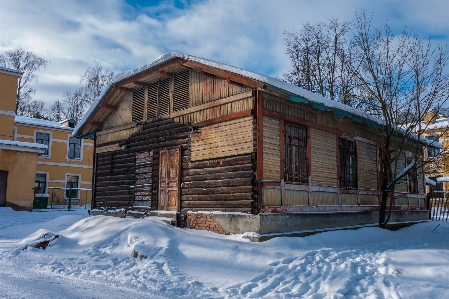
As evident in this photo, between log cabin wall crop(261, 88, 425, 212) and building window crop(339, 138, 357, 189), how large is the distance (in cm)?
19

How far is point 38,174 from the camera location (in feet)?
103

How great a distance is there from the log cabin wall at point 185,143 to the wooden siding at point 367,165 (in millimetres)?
5923

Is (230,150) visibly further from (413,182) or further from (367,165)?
(413,182)

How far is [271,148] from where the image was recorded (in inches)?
424

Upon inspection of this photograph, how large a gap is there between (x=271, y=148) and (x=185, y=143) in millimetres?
3057

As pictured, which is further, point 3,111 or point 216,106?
point 3,111

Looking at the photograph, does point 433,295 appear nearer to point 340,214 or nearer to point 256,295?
point 256,295

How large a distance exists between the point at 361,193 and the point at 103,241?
9252 millimetres

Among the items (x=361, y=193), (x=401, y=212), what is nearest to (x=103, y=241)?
(x=361, y=193)

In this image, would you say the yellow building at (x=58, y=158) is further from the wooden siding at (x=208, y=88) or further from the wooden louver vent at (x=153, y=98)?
the wooden siding at (x=208, y=88)

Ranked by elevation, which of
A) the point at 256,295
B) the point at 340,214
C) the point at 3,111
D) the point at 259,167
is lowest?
the point at 256,295

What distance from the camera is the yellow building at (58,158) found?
31.2 metres

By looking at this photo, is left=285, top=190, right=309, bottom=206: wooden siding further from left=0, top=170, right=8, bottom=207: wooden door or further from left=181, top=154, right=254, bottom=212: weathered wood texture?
left=0, top=170, right=8, bottom=207: wooden door

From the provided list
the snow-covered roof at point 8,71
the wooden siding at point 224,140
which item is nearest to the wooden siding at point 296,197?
the wooden siding at point 224,140
